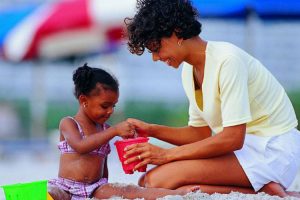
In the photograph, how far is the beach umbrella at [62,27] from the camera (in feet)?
33.3

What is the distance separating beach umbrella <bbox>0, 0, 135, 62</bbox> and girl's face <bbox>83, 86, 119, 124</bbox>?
598cm

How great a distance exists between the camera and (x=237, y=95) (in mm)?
3564

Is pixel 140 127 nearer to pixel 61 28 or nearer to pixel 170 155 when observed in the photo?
pixel 170 155

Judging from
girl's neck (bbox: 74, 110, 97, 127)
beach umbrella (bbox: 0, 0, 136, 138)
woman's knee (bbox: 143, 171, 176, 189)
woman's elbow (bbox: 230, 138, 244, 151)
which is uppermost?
beach umbrella (bbox: 0, 0, 136, 138)

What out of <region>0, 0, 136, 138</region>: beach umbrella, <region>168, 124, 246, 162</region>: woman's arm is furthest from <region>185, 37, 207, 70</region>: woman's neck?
<region>0, 0, 136, 138</region>: beach umbrella

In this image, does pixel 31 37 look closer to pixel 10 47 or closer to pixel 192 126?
pixel 10 47

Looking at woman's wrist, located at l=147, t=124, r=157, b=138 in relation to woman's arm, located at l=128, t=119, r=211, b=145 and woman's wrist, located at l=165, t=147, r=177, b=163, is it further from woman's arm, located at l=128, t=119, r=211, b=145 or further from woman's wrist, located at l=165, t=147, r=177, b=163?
woman's wrist, located at l=165, t=147, r=177, b=163

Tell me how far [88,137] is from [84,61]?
9.02 meters

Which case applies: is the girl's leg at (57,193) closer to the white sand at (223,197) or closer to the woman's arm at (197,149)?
the woman's arm at (197,149)

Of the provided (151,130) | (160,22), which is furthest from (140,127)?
(160,22)

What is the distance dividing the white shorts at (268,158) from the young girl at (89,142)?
0.58 m

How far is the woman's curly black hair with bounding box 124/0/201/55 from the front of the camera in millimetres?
3637

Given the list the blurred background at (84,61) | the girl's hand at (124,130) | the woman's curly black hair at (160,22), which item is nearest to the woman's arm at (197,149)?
the girl's hand at (124,130)

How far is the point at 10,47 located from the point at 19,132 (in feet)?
15.3
